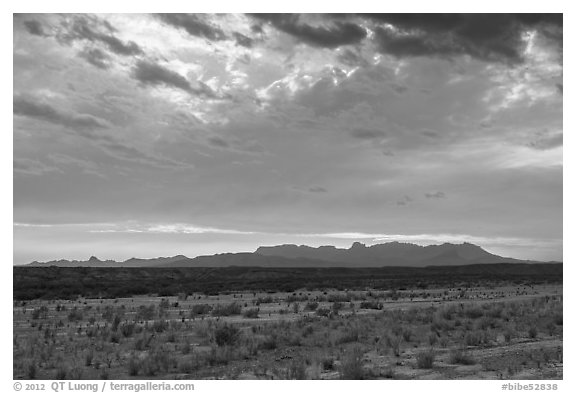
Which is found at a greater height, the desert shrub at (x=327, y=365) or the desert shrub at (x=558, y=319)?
the desert shrub at (x=558, y=319)

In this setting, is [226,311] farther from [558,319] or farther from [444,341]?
[558,319]

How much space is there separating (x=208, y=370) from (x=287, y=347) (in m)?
4.27

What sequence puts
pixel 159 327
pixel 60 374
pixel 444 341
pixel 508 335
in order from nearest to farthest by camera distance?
pixel 60 374, pixel 444 341, pixel 508 335, pixel 159 327

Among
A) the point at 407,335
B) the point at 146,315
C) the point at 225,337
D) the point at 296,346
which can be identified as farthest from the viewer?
the point at 146,315

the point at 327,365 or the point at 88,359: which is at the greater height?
the point at 327,365

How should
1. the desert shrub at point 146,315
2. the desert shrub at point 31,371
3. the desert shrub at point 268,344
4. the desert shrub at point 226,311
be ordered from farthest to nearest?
the desert shrub at point 226,311, the desert shrub at point 146,315, the desert shrub at point 268,344, the desert shrub at point 31,371

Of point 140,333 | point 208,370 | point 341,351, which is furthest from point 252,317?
point 208,370

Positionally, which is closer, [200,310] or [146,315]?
[146,315]

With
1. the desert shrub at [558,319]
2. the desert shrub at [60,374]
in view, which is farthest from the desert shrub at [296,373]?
the desert shrub at [558,319]

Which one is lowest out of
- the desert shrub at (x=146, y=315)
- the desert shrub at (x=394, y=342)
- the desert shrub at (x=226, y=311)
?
the desert shrub at (x=146, y=315)

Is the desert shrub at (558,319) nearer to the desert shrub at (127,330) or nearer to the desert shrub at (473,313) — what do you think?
the desert shrub at (473,313)

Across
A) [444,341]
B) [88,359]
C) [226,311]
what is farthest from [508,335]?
[226,311]

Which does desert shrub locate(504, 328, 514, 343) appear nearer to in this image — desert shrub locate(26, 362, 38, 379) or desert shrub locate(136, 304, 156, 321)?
desert shrub locate(26, 362, 38, 379)

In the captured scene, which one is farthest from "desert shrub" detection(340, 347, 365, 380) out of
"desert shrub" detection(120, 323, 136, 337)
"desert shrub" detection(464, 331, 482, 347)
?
"desert shrub" detection(120, 323, 136, 337)
